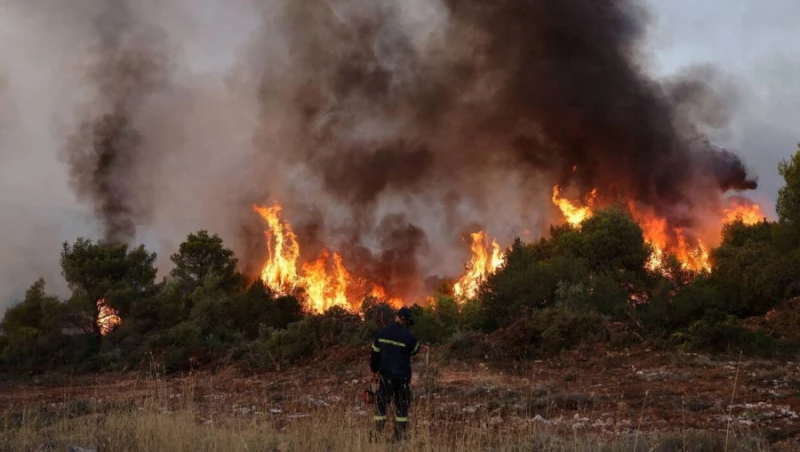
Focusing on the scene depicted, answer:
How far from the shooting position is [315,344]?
23.7 meters

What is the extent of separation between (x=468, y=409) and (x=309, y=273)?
36.4 m

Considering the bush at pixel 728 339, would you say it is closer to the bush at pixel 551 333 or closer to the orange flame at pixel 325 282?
the bush at pixel 551 333

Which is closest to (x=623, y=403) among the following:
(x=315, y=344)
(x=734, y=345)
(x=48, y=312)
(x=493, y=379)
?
(x=493, y=379)

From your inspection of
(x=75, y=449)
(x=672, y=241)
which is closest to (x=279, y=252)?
(x=672, y=241)

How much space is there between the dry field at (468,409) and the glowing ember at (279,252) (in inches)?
954

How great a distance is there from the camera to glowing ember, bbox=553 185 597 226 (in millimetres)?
50756

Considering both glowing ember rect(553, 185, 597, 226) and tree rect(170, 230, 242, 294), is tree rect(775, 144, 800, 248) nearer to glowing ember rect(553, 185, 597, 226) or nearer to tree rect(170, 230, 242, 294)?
glowing ember rect(553, 185, 597, 226)

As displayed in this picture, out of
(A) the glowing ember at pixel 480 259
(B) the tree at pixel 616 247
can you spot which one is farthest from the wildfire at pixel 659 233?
(B) the tree at pixel 616 247

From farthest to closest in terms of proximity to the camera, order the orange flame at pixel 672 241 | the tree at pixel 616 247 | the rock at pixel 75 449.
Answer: the orange flame at pixel 672 241, the tree at pixel 616 247, the rock at pixel 75 449

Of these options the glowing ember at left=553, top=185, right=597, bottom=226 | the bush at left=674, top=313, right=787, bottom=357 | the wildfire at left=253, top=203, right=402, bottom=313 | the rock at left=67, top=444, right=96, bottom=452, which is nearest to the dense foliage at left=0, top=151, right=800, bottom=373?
the bush at left=674, top=313, right=787, bottom=357

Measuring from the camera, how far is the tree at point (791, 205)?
1058 inches

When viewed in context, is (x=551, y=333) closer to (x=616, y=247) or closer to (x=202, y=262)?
(x=616, y=247)

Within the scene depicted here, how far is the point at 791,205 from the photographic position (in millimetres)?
27188

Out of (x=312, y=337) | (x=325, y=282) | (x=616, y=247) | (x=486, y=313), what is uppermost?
(x=616, y=247)
